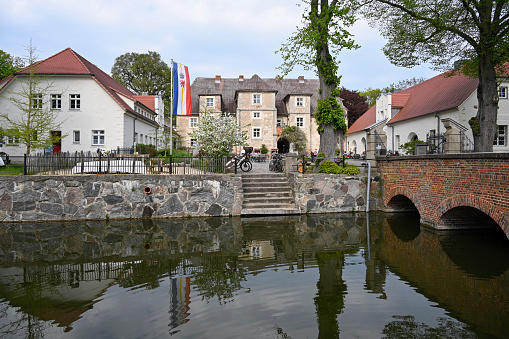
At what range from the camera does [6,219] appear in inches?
481

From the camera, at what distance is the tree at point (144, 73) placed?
156ft

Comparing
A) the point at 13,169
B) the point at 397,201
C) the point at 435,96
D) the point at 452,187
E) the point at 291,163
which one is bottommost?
the point at 397,201

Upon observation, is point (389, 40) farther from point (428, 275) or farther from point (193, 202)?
point (428, 275)

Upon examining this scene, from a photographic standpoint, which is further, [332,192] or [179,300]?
[332,192]

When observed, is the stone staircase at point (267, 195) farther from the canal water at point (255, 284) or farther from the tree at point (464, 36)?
the tree at point (464, 36)

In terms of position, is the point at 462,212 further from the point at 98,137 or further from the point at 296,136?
the point at 296,136

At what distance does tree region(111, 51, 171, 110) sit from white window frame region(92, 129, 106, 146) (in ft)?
82.9

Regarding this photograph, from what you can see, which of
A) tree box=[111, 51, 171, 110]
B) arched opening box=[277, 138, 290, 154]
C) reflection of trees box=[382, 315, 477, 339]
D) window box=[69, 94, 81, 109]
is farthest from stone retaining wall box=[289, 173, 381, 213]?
tree box=[111, 51, 171, 110]

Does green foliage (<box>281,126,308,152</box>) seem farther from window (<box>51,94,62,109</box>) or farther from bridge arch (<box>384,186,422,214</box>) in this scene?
bridge arch (<box>384,186,422,214</box>)

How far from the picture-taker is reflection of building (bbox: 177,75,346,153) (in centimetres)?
3934

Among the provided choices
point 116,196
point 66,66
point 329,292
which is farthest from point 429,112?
point 66,66

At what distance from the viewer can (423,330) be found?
4.43 meters

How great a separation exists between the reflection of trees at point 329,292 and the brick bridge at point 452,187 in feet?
12.2

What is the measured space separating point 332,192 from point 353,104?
1514 inches
